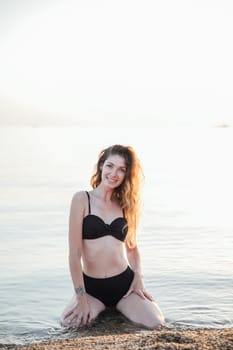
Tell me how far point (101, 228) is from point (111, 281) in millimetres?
519

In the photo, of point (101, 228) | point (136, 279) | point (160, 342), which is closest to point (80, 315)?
point (136, 279)

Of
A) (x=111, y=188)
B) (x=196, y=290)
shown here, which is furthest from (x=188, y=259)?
(x=111, y=188)

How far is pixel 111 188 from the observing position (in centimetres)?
670

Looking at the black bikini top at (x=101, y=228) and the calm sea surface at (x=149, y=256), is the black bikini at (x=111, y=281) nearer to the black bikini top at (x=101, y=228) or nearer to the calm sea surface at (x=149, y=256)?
the black bikini top at (x=101, y=228)

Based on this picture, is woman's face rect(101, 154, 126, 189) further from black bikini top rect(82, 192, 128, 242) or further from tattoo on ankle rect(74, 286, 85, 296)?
tattoo on ankle rect(74, 286, 85, 296)

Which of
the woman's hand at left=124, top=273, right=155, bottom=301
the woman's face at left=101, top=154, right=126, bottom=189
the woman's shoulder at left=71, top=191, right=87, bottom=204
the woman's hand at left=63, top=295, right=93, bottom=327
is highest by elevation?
the woman's face at left=101, top=154, right=126, bottom=189

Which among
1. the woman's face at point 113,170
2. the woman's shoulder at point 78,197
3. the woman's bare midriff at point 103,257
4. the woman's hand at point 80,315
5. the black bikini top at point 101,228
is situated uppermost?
the woman's face at point 113,170

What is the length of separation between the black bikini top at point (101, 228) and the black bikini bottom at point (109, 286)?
0.37 meters

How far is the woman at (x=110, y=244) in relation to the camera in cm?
643

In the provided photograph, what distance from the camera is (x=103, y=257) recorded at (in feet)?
21.7

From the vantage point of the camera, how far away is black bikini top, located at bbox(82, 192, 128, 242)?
21.3ft

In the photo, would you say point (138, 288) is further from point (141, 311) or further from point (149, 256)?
point (149, 256)

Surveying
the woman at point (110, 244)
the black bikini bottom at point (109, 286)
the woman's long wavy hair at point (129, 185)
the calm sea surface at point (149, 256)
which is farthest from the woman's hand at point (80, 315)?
the woman's long wavy hair at point (129, 185)

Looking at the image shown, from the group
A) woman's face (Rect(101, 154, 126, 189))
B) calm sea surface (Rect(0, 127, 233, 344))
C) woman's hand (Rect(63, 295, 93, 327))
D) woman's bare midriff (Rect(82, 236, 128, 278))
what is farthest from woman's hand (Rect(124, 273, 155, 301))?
woman's face (Rect(101, 154, 126, 189))
